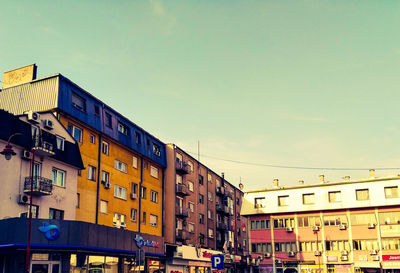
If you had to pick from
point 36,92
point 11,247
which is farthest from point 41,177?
point 36,92

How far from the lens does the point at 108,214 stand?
42156mm

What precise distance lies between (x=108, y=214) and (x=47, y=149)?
1206cm

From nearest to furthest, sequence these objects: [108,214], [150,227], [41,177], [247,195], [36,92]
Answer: [41,177], [36,92], [108,214], [150,227], [247,195]

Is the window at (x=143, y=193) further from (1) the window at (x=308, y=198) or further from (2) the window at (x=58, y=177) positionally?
(1) the window at (x=308, y=198)

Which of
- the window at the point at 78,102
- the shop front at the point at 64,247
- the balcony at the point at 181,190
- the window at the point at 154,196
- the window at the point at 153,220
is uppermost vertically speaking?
the window at the point at 78,102

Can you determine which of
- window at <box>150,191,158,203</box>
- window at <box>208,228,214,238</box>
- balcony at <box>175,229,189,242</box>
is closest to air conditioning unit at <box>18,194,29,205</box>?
window at <box>150,191,158,203</box>

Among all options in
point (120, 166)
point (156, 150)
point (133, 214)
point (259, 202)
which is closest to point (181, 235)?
point (133, 214)

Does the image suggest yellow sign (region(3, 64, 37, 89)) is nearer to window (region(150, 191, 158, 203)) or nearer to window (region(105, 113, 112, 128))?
window (region(105, 113, 112, 128))

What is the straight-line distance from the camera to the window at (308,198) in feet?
203

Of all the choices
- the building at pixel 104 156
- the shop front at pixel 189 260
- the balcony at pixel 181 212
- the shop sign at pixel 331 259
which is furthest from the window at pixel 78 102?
the shop sign at pixel 331 259

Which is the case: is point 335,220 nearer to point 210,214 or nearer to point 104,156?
point 210,214

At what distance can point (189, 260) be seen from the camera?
5672 cm

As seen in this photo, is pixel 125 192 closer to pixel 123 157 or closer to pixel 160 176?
pixel 123 157

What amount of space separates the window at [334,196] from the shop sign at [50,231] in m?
41.5
